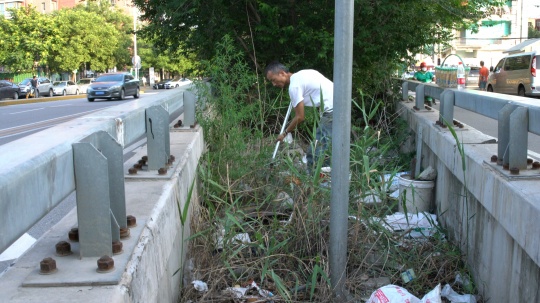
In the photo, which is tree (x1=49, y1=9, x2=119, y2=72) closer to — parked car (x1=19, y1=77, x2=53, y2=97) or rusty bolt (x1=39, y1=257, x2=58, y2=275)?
parked car (x1=19, y1=77, x2=53, y2=97)

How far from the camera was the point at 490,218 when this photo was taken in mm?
3629

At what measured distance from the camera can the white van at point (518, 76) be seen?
25.1m

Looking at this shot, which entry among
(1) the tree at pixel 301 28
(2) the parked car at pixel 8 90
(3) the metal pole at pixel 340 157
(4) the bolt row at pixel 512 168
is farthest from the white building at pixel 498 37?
(3) the metal pole at pixel 340 157

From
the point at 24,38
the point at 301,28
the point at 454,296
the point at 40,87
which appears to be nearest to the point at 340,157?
the point at 454,296

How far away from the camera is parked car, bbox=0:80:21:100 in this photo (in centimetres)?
3812

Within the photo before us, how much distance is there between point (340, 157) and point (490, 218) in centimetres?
102

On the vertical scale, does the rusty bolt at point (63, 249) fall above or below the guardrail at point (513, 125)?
below

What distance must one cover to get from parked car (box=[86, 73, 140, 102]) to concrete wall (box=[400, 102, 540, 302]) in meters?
31.2

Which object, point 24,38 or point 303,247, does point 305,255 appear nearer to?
point 303,247

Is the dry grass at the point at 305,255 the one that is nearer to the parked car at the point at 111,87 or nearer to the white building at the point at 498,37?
the parked car at the point at 111,87

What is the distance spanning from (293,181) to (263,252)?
0.67m

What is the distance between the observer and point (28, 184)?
1.65m

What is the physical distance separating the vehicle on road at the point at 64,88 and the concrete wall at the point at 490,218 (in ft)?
149

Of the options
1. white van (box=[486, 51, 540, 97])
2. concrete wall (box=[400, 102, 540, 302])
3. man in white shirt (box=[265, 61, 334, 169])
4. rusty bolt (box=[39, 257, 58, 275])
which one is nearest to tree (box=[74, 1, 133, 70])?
white van (box=[486, 51, 540, 97])
